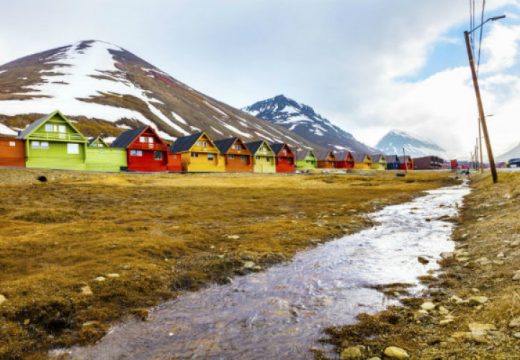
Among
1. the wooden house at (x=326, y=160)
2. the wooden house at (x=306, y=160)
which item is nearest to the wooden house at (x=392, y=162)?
the wooden house at (x=326, y=160)

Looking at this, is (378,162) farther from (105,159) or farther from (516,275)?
(516,275)

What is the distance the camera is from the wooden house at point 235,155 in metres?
81.5

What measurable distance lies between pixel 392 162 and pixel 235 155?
12013cm

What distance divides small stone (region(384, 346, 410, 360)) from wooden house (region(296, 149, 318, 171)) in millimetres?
117719

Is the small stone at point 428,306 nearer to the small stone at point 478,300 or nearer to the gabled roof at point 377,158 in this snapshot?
the small stone at point 478,300

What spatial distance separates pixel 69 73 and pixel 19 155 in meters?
154

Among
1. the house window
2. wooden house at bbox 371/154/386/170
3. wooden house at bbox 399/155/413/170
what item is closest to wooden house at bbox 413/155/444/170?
wooden house at bbox 399/155/413/170

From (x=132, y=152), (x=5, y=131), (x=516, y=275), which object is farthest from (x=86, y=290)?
(x=5, y=131)

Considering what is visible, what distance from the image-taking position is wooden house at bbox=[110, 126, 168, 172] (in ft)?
211

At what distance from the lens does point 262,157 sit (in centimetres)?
9219

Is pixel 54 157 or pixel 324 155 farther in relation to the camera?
pixel 324 155

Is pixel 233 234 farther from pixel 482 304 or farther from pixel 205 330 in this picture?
pixel 482 304

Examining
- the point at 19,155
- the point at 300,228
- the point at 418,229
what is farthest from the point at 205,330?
the point at 19,155

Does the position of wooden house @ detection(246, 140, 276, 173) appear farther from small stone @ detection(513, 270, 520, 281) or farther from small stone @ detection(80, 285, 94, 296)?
small stone @ detection(513, 270, 520, 281)
